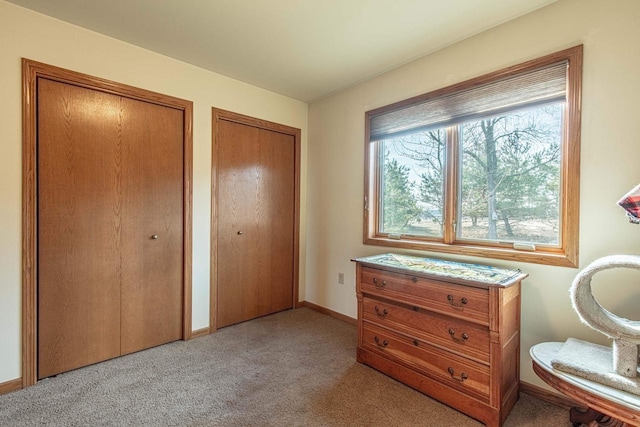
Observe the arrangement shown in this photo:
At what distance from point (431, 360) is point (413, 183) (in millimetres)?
1462

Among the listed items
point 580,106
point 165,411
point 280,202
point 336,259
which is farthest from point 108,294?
point 580,106

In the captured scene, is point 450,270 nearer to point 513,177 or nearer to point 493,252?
point 493,252

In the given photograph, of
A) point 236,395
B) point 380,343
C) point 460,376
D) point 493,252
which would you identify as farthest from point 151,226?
point 493,252

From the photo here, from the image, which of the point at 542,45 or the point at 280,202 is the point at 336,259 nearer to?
the point at 280,202

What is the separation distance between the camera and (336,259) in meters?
3.29

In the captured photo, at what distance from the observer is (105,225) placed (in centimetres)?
231

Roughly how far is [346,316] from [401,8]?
107 inches

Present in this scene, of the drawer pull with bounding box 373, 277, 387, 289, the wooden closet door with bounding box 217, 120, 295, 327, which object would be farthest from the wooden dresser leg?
the wooden closet door with bounding box 217, 120, 295, 327

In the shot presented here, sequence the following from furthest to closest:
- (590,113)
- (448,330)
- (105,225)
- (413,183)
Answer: (413,183) < (105,225) < (448,330) < (590,113)

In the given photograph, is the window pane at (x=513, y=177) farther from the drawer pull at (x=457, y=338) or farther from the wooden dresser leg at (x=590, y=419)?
the wooden dresser leg at (x=590, y=419)

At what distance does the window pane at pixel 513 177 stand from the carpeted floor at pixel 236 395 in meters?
1.10

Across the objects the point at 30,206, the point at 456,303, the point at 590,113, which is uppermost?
the point at 590,113

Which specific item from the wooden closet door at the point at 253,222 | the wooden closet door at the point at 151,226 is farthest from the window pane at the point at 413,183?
the wooden closet door at the point at 151,226

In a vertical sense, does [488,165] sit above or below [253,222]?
above
